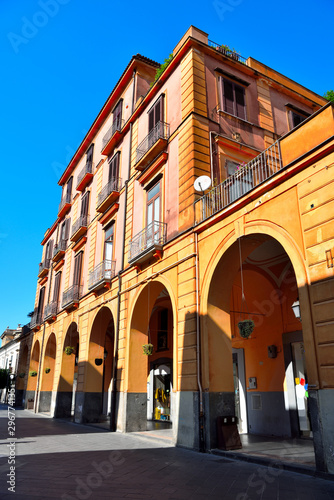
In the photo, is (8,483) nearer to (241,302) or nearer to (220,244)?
(220,244)

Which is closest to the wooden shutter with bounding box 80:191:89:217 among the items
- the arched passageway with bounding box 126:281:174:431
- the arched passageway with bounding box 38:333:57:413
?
the arched passageway with bounding box 126:281:174:431

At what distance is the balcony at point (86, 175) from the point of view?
2091 cm

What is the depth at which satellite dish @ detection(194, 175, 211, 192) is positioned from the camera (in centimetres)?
1069

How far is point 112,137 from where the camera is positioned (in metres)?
17.8

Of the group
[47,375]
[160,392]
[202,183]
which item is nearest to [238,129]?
[202,183]

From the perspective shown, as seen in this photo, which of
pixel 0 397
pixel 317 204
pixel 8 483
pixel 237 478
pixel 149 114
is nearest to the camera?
pixel 8 483

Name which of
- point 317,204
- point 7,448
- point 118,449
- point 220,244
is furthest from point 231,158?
point 7,448

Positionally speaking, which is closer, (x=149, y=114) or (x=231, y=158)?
(x=231, y=158)

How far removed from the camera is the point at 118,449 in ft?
30.8

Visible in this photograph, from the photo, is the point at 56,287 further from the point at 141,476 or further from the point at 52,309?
the point at 141,476

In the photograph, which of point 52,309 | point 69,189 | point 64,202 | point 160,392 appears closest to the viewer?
point 160,392

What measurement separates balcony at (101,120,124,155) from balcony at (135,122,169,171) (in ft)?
11.3

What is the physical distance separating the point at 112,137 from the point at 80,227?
5003mm

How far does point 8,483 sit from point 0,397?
1954 inches
